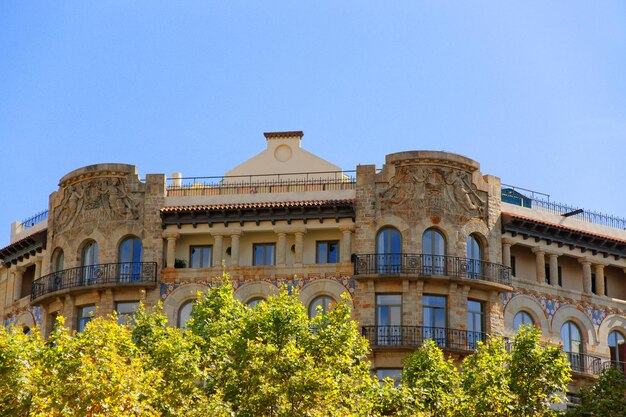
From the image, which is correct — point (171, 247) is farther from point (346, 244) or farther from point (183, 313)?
point (346, 244)

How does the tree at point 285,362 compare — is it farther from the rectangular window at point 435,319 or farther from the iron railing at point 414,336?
the rectangular window at point 435,319

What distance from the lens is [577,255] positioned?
65.6 meters

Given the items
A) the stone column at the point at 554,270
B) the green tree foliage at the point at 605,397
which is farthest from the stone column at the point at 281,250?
the green tree foliage at the point at 605,397

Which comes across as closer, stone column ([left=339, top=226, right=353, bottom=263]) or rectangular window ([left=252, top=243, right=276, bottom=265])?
stone column ([left=339, top=226, right=353, bottom=263])

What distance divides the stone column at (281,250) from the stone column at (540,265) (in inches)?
409

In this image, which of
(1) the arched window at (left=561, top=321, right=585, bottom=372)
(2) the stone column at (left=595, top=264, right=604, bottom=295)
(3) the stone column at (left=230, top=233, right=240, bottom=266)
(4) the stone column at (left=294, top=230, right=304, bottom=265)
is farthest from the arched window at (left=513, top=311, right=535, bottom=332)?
(3) the stone column at (left=230, top=233, right=240, bottom=266)

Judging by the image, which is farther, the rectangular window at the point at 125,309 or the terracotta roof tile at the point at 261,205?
the rectangular window at the point at 125,309

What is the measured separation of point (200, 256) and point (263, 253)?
260 centimetres

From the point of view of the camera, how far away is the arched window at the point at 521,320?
6328 cm

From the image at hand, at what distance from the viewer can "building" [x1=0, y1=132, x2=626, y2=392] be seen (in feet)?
202

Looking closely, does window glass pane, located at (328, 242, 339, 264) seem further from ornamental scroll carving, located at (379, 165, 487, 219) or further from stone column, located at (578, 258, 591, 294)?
stone column, located at (578, 258, 591, 294)

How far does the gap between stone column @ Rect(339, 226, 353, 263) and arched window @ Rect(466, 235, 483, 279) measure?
15.4ft

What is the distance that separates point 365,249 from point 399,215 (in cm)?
195

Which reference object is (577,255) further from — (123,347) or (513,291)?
(123,347)
